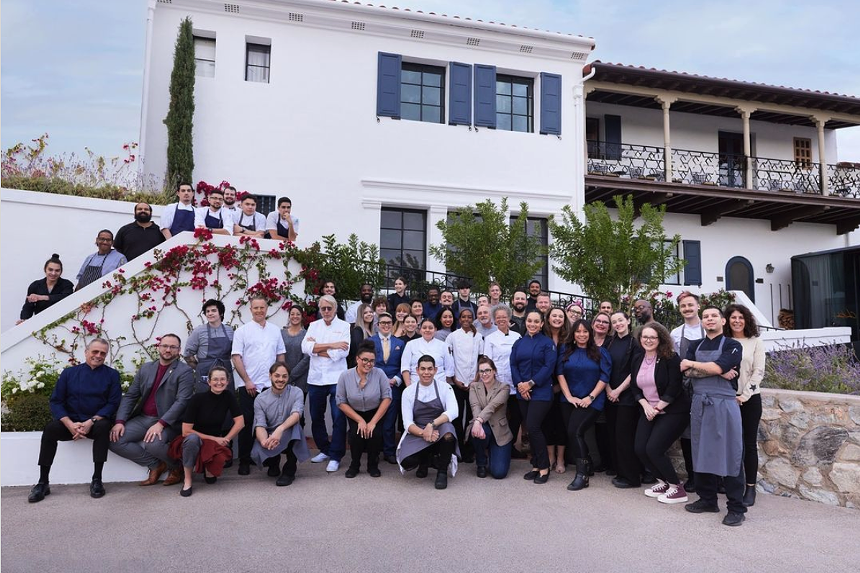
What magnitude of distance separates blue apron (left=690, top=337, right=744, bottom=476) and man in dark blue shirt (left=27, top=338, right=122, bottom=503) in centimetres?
543

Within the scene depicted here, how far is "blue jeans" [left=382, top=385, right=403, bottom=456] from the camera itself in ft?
22.2

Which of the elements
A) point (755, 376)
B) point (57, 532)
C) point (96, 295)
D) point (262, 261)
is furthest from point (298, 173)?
point (755, 376)

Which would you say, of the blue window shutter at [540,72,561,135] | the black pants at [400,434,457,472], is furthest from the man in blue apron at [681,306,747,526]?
the blue window shutter at [540,72,561,135]

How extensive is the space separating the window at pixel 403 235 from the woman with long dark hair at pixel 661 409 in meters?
7.50

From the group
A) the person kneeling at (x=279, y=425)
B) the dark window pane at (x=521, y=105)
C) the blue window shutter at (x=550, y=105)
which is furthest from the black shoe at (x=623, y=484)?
Result: the dark window pane at (x=521, y=105)

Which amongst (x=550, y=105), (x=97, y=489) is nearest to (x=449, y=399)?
(x=97, y=489)

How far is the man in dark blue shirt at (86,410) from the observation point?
5660 millimetres

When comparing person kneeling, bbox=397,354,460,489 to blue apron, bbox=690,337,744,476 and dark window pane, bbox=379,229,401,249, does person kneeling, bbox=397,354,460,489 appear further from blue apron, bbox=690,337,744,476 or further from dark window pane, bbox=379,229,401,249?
dark window pane, bbox=379,229,401,249

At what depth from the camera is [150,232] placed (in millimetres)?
7969

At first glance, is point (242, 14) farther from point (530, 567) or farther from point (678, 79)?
point (530, 567)

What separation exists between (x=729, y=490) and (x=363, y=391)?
11.6 ft

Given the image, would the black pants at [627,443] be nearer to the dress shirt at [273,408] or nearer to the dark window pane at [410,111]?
the dress shirt at [273,408]

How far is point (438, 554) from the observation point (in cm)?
420

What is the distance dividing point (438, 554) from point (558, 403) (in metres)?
2.66
